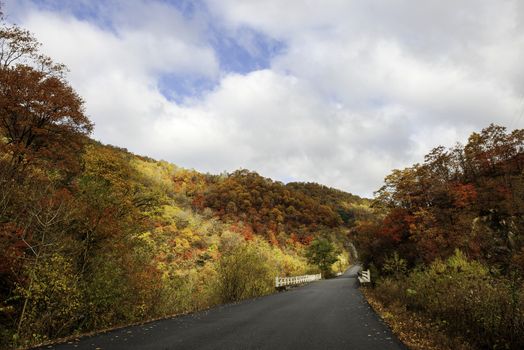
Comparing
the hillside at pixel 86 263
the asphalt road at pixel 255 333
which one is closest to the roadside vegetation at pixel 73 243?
the hillside at pixel 86 263

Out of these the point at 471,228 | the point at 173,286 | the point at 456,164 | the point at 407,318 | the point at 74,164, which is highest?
the point at 456,164

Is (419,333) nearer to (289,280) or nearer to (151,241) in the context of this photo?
(151,241)

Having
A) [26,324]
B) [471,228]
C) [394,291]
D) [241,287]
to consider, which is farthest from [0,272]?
[471,228]

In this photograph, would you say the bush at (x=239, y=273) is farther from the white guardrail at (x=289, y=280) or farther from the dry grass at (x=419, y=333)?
the dry grass at (x=419, y=333)

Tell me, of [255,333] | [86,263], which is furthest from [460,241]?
[86,263]

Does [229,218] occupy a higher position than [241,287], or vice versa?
[229,218]

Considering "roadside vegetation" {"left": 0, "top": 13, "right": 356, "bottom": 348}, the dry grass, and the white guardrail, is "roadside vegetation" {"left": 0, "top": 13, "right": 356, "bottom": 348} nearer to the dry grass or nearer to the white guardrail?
the white guardrail

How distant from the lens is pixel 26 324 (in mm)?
9102

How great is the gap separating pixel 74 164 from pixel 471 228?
27194 mm

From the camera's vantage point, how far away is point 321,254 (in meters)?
61.4

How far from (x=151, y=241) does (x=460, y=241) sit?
20.3 m

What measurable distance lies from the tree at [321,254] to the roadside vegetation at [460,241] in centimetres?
2063

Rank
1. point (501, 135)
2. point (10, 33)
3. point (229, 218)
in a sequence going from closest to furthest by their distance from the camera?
1. point (10, 33)
2. point (501, 135)
3. point (229, 218)

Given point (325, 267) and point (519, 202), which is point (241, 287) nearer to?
point (519, 202)
